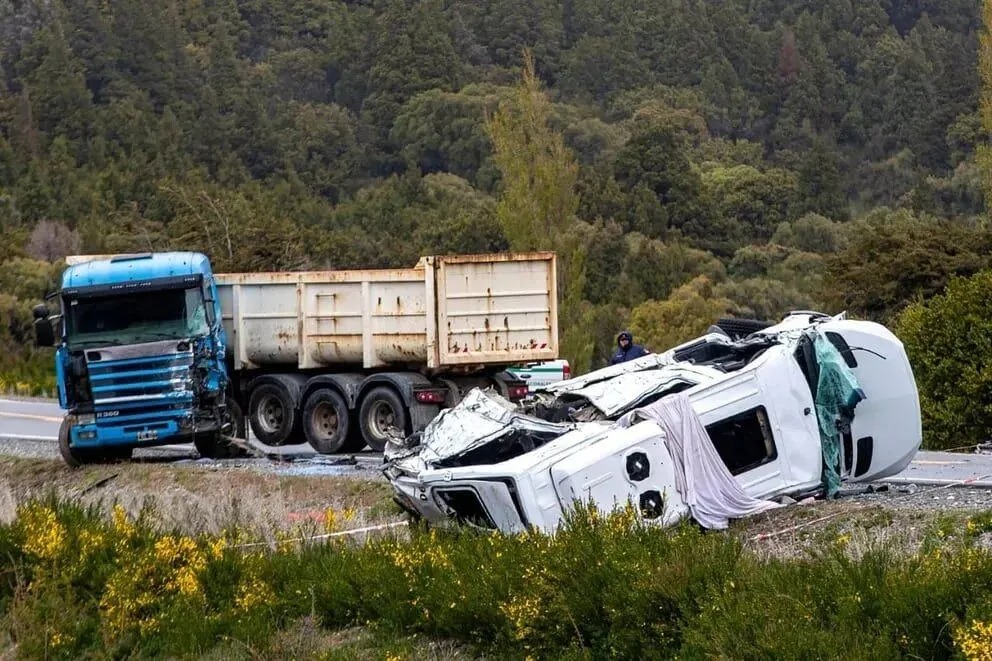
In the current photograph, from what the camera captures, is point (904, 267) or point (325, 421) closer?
Answer: point (325, 421)

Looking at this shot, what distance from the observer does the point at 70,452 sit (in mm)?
21234

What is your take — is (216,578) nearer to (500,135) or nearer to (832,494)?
(832,494)

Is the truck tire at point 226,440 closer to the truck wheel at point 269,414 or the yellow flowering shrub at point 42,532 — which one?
the truck wheel at point 269,414

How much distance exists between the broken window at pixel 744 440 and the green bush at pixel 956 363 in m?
12.4

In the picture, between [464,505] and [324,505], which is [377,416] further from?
[464,505]

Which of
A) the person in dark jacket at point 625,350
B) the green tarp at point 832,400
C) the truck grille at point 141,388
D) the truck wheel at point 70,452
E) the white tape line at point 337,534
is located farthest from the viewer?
the truck wheel at point 70,452

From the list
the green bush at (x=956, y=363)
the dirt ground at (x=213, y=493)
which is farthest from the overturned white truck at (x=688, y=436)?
the green bush at (x=956, y=363)

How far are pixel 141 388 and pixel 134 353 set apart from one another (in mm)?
462

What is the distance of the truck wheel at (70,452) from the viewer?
68.7ft

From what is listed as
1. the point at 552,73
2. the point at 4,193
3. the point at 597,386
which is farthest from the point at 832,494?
the point at 552,73

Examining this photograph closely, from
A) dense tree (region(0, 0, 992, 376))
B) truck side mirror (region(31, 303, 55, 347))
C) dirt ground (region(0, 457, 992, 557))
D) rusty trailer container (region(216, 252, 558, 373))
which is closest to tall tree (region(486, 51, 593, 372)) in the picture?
dense tree (region(0, 0, 992, 376))

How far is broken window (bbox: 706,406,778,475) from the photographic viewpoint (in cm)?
1341

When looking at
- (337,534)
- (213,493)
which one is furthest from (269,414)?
(337,534)

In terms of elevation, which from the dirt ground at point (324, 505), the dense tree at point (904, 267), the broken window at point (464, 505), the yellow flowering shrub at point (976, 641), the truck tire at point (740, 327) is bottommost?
the dense tree at point (904, 267)
